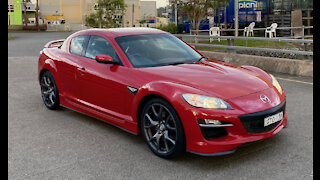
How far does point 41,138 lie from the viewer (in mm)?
5633

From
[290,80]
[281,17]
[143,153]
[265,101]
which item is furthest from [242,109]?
[281,17]

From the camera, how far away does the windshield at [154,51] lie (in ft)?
17.7

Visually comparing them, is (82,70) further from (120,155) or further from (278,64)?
(278,64)

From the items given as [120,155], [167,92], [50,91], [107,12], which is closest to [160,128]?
[167,92]

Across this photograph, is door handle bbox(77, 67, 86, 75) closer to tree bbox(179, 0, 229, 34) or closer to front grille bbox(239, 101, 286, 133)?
front grille bbox(239, 101, 286, 133)

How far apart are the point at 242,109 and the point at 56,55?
3.86m

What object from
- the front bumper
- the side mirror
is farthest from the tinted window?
the front bumper

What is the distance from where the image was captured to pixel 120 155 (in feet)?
15.7

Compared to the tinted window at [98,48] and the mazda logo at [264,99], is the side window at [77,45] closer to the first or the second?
the tinted window at [98,48]

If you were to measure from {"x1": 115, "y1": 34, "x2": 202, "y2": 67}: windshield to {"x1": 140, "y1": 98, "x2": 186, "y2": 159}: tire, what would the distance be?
0.82m

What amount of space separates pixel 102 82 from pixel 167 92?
1.37 metres

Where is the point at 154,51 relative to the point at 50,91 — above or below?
above

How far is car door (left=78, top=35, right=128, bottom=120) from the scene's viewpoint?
5.24 metres

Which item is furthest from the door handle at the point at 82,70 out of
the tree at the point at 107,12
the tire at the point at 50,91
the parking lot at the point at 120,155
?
the tree at the point at 107,12
